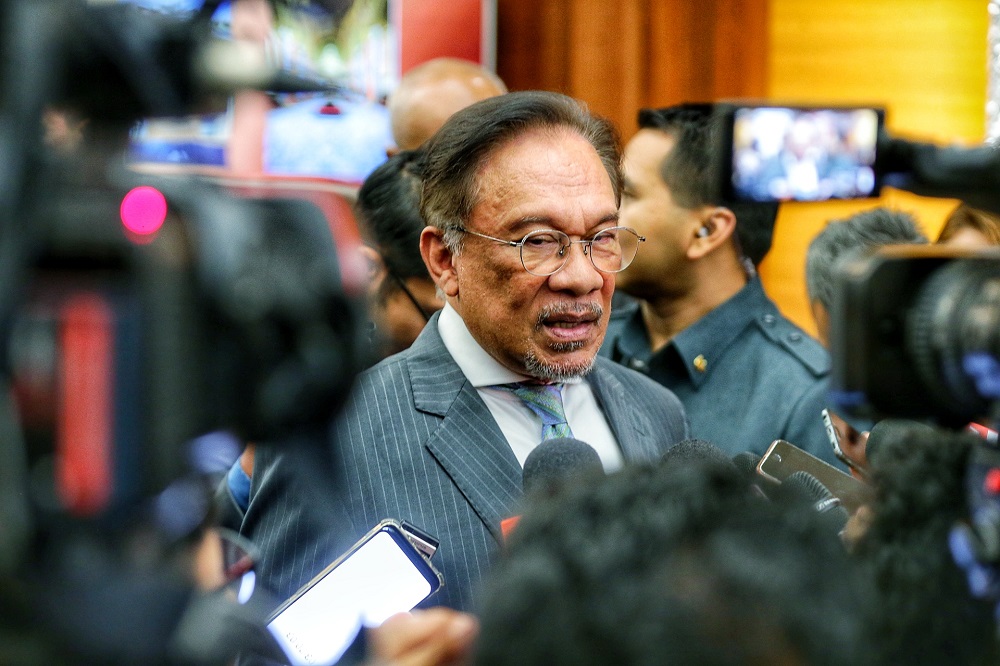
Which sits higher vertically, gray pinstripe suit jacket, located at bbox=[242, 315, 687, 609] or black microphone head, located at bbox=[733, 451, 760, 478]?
black microphone head, located at bbox=[733, 451, 760, 478]

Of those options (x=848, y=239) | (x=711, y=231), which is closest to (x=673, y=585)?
(x=848, y=239)

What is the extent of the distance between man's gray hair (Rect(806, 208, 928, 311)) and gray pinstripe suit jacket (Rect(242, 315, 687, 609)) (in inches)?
29.7

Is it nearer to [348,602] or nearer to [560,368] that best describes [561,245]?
[560,368]

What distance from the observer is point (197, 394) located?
27.9 inches

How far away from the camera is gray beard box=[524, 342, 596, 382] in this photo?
72.9 inches

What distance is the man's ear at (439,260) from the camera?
1.96 metres

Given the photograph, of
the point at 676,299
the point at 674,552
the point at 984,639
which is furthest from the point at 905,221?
the point at 674,552

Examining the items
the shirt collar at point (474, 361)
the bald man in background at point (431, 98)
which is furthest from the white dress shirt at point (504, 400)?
the bald man in background at point (431, 98)

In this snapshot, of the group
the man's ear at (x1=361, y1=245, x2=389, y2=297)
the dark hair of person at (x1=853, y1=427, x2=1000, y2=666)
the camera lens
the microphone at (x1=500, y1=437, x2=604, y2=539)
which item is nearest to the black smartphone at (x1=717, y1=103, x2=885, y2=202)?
the camera lens

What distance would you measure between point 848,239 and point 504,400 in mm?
1069

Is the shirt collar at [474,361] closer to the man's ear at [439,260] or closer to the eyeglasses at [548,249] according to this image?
the man's ear at [439,260]

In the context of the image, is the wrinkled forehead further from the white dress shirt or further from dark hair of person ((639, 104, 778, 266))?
dark hair of person ((639, 104, 778, 266))

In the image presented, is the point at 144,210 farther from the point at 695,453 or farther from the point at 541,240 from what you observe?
the point at 541,240

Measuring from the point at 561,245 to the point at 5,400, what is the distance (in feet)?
4.17
